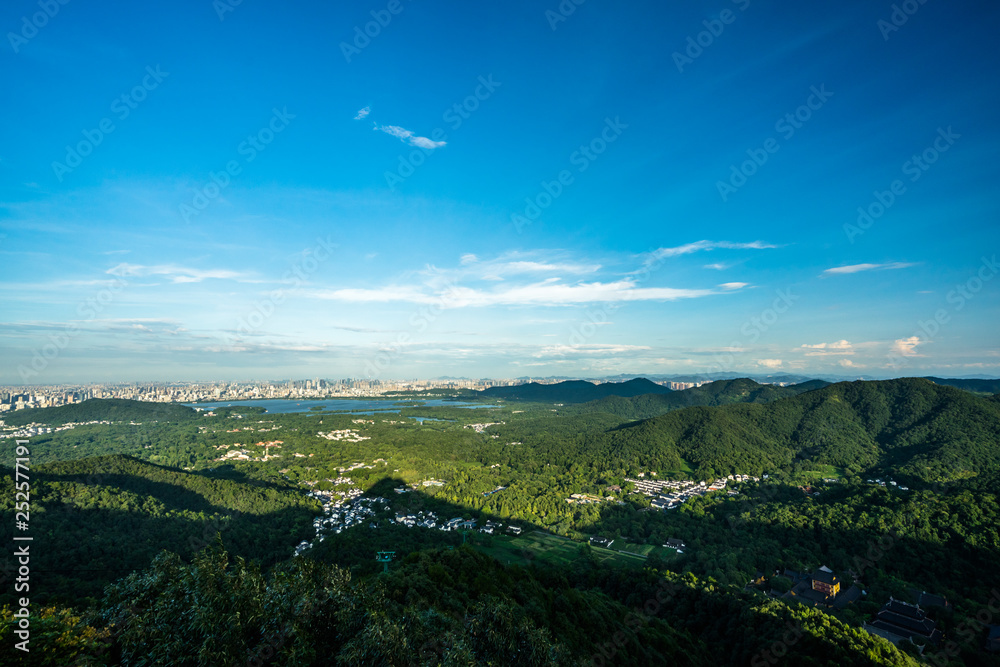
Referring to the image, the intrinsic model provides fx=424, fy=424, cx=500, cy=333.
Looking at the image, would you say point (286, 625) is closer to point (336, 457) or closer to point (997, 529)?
point (997, 529)

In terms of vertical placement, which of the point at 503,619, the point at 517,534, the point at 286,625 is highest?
the point at 286,625

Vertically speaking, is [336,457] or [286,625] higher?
[286,625]

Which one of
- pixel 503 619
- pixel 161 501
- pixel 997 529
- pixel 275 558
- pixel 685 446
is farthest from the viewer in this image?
pixel 685 446

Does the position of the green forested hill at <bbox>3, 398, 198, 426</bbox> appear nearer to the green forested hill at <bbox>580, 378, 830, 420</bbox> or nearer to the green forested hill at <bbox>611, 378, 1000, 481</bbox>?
the green forested hill at <bbox>611, 378, 1000, 481</bbox>

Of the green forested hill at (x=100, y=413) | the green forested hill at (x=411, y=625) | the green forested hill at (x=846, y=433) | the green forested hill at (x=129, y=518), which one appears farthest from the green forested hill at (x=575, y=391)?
the green forested hill at (x=411, y=625)

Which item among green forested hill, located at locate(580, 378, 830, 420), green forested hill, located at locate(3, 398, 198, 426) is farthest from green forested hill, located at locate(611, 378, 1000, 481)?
green forested hill, located at locate(3, 398, 198, 426)

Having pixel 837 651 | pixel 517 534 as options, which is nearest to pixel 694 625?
pixel 837 651

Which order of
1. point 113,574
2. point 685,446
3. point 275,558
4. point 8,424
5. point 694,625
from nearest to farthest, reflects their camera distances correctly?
1. point 694,625
2. point 113,574
3. point 275,558
4. point 685,446
5. point 8,424
